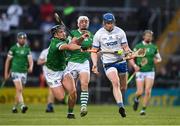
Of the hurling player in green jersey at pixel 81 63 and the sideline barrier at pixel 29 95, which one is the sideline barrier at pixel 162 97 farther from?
the hurling player in green jersey at pixel 81 63

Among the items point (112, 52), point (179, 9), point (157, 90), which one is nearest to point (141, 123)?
point (112, 52)

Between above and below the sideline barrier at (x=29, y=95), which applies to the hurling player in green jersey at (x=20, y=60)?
above

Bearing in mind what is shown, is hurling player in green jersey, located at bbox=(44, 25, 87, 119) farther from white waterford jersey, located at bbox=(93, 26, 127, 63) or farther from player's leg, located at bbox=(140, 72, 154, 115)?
player's leg, located at bbox=(140, 72, 154, 115)

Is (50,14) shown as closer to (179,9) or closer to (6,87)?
(6,87)

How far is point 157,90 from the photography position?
3716cm

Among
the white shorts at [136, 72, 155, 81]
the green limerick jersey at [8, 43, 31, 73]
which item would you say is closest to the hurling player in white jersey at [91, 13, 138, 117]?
the white shorts at [136, 72, 155, 81]

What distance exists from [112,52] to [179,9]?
1718 centimetres

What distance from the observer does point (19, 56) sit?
93.2ft

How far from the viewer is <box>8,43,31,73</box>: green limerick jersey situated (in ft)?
92.7

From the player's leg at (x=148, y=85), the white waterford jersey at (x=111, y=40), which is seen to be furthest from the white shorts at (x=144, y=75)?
the white waterford jersey at (x=111, y=40)

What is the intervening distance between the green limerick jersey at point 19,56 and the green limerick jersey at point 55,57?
19.7 ft

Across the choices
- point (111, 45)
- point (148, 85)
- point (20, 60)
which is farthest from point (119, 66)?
point (20, 60)

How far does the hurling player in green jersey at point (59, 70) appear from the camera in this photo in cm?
2183

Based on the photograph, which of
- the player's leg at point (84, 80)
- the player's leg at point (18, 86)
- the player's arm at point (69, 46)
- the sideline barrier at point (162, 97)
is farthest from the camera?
the sideline barrier at point (162, 97)
